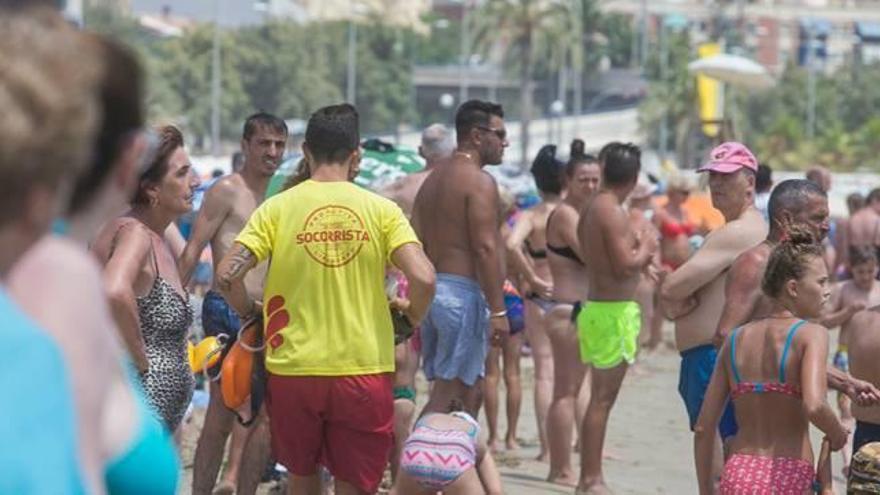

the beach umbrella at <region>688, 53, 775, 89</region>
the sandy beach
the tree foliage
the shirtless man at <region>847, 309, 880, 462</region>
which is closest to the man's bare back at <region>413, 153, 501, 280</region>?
the sandy beach

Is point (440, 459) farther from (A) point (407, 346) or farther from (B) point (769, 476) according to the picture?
(A) point (407, 346)

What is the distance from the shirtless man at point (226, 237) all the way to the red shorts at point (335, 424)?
1094mm

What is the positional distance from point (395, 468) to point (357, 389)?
5.41 ft

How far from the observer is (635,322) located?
1045cm

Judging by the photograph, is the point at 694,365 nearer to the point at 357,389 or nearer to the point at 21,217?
the point at 357,389

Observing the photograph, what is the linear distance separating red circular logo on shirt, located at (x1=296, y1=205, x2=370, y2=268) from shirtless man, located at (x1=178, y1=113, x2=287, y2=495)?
1412 millimetres

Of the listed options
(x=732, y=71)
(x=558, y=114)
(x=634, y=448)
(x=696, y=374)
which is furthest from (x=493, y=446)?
(x=558, y=114)

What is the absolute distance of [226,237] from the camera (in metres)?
9.06

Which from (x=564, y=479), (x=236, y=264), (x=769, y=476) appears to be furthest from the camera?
(x=564, y=479)

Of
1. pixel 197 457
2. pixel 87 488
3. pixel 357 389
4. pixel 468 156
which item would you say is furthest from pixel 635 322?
pixel 87 488

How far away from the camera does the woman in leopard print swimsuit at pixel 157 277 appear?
653cm

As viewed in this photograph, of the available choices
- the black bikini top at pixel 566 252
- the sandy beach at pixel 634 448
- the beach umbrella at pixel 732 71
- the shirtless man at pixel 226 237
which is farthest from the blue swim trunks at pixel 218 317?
the beach umbrella at pixel 732 71

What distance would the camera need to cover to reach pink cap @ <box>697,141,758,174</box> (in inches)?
322

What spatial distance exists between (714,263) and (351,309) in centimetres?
165
